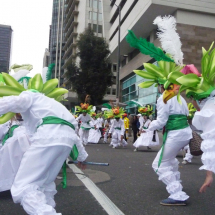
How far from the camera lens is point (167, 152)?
4.43 meters

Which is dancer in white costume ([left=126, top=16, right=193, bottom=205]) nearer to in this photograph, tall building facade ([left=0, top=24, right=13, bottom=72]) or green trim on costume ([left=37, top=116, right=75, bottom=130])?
green trim on costume ([left=37, top=116, right=75, bottom=130])

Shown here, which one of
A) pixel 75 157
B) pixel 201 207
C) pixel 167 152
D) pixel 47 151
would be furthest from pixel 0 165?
pixel 201 207

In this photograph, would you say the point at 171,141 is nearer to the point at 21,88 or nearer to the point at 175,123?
the point at 175,123

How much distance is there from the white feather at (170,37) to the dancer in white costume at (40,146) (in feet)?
6.34

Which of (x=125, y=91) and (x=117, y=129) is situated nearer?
(x=117, y=129)

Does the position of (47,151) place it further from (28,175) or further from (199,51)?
(199,51)

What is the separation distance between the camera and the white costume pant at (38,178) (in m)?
2.69

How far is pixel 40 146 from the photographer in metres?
2.91

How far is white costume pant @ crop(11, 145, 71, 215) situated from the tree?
2467 cm

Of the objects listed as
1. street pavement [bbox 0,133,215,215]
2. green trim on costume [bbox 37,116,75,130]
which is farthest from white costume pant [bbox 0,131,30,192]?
green trim on costume [bbox 37,116,75,130]

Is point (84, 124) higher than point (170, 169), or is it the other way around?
point (84, 124)

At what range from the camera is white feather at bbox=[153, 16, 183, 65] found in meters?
4.26

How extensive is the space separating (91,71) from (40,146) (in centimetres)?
2499

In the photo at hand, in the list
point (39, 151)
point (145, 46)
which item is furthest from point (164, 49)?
point (39, 151)
